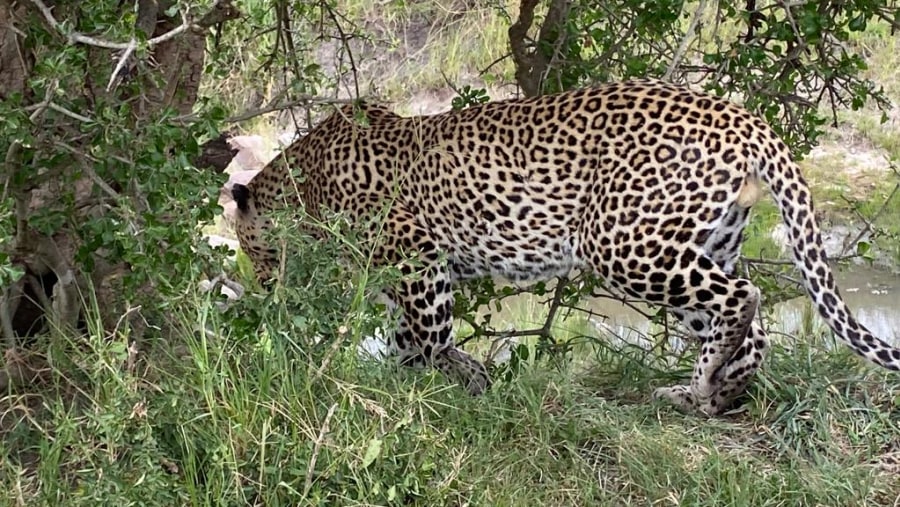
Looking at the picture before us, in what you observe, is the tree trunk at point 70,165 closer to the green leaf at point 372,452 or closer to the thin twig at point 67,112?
the thin twig at point 67,112

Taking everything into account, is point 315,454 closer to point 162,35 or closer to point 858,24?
point 162,35

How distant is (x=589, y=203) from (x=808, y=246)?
925 millimetres

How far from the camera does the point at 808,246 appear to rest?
17.1 ft

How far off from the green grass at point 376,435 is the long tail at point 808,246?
33 centimetres

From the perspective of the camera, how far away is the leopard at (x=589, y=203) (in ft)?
17.0

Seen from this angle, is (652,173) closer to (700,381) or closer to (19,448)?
(700,381)

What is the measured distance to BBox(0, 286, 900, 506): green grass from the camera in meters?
4.34

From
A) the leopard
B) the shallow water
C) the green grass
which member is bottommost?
the shallow water

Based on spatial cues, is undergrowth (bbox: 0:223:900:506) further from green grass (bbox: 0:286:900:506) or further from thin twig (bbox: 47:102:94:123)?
thin twig (bbox: 47:102:94:123)

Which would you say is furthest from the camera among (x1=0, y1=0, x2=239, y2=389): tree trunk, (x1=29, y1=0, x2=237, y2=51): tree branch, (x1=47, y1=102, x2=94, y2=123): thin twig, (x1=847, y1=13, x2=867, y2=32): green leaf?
(x1=847, y1=13, x2=867, y2=32): green leaf

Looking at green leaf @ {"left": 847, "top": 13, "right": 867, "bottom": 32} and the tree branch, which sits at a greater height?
the tree branch

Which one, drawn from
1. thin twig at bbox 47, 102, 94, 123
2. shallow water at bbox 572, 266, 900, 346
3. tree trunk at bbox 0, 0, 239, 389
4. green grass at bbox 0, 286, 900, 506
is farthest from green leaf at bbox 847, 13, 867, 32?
thin twig at bbox 47, 102, 94, 123

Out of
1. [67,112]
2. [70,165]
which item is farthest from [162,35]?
[70,165]

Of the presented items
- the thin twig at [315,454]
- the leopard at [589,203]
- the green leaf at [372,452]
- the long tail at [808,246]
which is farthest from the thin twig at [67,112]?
the long tail at [808,246]
